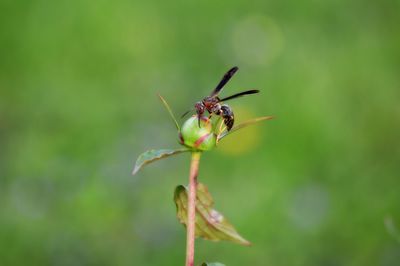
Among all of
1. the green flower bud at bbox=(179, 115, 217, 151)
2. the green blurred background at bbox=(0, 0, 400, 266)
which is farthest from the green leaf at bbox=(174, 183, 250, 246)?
the green blurred background at bbox=(0, 0, 400, 266)

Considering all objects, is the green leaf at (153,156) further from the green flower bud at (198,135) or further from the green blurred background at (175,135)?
the green blurred background at (175,135)

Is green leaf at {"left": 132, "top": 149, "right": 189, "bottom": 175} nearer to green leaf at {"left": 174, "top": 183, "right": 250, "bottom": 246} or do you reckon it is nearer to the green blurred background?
green leaf at {"left": 174, "top": 183, "right": 250, "bottom": 246}

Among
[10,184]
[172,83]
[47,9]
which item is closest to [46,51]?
[47,9]

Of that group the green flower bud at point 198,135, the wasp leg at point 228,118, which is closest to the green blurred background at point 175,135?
the wasp leg at point 228,118

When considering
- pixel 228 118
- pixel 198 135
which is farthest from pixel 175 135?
pixel 198 135

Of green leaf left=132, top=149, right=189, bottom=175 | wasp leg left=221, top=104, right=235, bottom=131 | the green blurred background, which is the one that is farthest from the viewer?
the green blurred background

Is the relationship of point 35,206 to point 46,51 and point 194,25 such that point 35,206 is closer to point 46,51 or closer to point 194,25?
point 46,51

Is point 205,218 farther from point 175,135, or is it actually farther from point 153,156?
Answer: point 175,135
